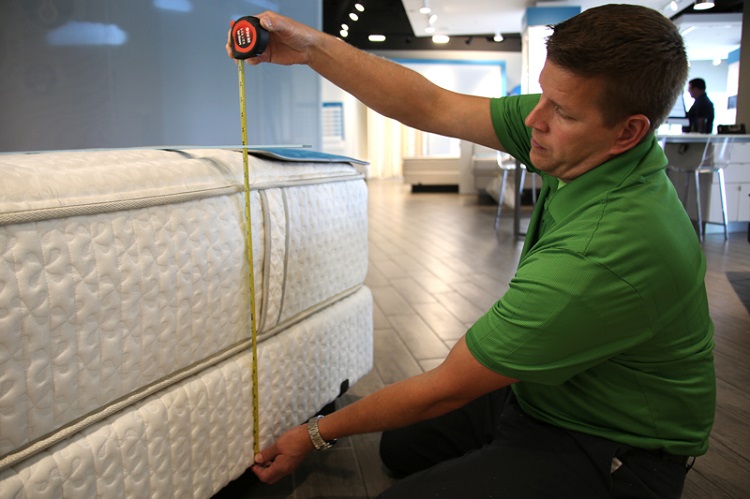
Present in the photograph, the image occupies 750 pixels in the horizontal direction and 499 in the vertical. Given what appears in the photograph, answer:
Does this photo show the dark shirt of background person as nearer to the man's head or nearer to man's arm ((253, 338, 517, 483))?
the man's head

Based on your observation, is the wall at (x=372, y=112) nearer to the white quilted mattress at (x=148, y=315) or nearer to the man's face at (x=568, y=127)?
the white quilted mattress at (x=148, y=315)

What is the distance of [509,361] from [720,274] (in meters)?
3.26

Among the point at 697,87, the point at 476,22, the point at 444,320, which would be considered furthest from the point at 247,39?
the point at 476,22

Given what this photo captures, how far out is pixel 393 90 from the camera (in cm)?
129

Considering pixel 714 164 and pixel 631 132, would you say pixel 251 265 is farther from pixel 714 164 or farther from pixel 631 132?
pixel 714 164

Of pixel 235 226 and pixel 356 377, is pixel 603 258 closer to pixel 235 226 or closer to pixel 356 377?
pixel 235 226

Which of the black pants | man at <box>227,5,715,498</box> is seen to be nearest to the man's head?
man at <box>227,5,715,498</box>

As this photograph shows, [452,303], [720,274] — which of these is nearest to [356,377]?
[452,303]

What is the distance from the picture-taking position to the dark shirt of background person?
20.5ft

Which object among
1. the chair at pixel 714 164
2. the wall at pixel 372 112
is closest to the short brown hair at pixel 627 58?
the chair at pixel 714 164

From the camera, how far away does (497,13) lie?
1055 cm

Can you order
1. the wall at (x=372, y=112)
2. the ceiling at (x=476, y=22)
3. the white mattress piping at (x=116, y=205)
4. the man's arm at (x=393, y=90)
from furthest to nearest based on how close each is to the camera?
the wall at (x=372, y=112)
the ceiling at (x=476, y=22)
the man's arm at (x=393, y=90)
the white mattress piping at (x=116, y=205)

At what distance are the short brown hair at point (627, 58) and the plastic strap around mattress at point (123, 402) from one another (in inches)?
26.7

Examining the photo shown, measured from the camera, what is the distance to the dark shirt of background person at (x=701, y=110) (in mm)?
6242
